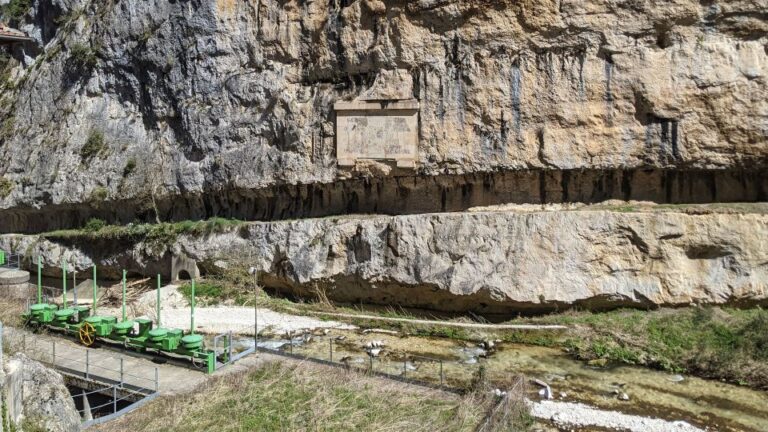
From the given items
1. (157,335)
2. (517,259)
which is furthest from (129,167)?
(517,259)

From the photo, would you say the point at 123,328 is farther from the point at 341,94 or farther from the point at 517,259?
the point at 341,94

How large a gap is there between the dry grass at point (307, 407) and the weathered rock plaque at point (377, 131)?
10211mm

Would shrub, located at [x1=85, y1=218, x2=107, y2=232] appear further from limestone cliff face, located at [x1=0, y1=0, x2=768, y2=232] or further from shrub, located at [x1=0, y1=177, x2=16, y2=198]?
shrub, located at [x1=0, y1=177, x2=16, y2=198]

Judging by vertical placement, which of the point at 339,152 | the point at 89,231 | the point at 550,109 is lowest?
the point at 89,231

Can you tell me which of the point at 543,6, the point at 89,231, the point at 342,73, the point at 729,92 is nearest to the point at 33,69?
the point at 89,231

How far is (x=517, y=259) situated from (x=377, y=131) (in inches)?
278

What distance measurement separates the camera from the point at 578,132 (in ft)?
59.7

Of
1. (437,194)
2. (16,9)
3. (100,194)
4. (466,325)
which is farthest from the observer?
(16,9)

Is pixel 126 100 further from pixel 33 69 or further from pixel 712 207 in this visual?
pixel 712 207

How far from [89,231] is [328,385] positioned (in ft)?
62.3

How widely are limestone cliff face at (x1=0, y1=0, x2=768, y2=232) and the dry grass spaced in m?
10.2

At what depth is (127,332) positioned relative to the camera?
13859 mm

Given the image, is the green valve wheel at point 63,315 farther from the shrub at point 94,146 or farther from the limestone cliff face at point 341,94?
the shrub at point 94,146

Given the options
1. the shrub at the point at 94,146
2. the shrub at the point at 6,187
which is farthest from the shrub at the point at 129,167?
the shrub at the point at 6,187
